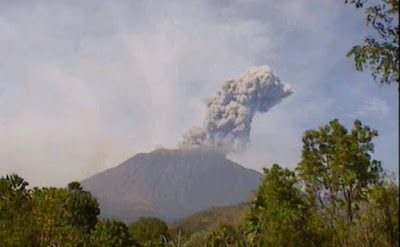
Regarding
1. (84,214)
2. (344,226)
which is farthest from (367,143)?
(84,214)

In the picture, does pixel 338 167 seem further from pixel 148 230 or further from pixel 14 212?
pixel 148 230

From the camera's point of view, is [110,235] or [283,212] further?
[110,235]

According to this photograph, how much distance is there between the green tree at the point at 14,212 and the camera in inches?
1236

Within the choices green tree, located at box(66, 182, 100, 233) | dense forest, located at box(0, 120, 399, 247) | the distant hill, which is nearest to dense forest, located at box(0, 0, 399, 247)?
dense forest, located at box(0, 120, 399, 247)

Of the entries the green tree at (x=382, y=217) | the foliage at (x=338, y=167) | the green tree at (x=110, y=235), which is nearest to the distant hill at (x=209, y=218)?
the green tree at (x=110, y=235)

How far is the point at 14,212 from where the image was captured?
110ft

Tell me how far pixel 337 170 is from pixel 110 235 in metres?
19.7

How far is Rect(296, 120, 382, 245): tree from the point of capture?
26.4 metres

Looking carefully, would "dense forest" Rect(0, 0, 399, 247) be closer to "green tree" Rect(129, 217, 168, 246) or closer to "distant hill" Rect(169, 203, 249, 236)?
"green tree" Rect(129, 217, 168, 246)

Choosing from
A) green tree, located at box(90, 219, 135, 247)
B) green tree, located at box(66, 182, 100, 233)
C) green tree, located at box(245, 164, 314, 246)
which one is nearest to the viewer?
green tree, located at box(245, 164, 314, 246)

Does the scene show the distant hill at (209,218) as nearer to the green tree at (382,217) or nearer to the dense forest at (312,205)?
the dense forest at (312,205)

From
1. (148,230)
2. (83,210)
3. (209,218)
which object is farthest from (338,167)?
(209,218)

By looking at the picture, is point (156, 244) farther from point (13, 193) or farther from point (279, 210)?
point (279, 210)

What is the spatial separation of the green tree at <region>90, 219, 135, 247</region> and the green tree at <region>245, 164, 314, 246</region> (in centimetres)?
1560
